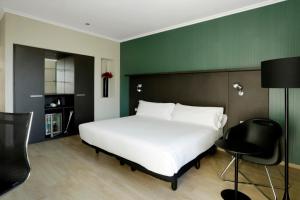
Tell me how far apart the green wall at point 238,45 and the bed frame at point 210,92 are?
148 mm

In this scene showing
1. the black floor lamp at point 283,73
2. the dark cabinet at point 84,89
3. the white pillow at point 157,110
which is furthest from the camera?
the dark cabinet at point 84,89

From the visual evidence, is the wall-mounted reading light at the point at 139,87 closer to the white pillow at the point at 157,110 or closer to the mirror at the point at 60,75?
the white pillow at the point at 157,110

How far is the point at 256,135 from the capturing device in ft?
7.91

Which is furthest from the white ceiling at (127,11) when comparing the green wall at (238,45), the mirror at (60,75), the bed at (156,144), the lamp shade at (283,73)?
the bed at (156,144)

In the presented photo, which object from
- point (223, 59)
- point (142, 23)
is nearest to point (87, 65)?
point (142, 23)

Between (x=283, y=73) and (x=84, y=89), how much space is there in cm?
398

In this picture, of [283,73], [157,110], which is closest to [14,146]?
[283,73]

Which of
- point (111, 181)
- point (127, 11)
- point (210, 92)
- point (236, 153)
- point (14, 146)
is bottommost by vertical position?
point (111, 181)

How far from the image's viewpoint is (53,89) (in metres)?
4.36

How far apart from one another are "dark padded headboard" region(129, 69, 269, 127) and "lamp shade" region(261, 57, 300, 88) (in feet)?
4.28

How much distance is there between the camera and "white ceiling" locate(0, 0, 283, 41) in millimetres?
2881

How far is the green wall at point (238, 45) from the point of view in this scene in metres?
2.59

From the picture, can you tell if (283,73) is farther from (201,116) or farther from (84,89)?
(84,89)

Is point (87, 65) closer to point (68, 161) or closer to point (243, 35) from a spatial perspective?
point (68, 161)
